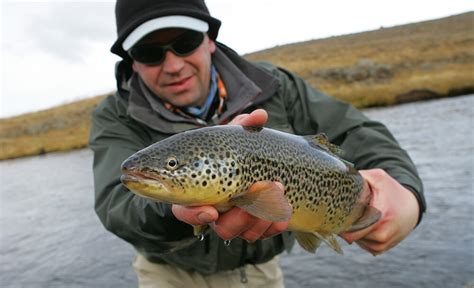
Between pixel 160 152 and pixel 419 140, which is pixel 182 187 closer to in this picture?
pixel 160 152

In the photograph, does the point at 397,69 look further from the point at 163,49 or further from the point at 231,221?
the point at 231,221

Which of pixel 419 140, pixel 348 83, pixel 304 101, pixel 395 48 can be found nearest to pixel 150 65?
pixel 304 101

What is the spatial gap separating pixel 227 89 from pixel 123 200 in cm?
132

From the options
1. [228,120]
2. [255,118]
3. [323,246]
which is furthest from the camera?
[323,246]

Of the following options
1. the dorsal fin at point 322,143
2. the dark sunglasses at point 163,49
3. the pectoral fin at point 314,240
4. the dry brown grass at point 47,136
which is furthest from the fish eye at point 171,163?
the dry brown grass at point 47,136

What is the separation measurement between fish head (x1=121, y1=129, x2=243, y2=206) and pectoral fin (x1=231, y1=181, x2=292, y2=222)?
0.07 m

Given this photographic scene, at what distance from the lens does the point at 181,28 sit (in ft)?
11.5

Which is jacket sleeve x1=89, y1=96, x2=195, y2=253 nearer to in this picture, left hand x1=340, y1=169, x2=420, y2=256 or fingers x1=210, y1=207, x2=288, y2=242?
fingers x1=210, y1=207, x2=288, y2=242

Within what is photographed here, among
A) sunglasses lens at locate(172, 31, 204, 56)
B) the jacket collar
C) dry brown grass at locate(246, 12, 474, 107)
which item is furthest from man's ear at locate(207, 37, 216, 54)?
dry brown grass at locate(246, 12, 474, 107)

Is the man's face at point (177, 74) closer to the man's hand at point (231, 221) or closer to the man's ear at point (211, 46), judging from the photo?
the man's ear at point (211, 46)

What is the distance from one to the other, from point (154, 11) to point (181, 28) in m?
0.21

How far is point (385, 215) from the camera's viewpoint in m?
2.83

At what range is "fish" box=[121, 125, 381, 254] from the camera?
2.00 meters

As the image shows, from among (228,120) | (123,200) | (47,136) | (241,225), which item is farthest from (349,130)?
(47,136)
